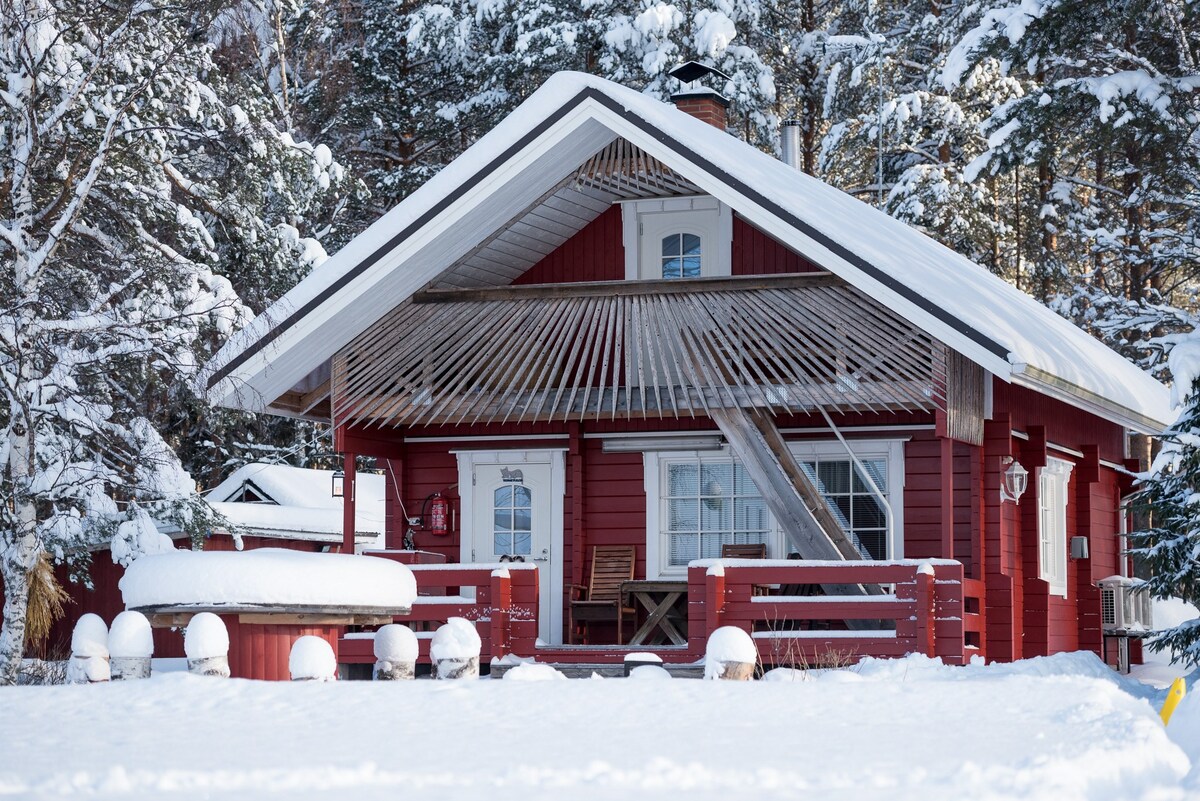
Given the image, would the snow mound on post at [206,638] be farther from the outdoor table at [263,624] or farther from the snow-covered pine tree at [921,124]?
the snow-covered pine tree at [921,124]

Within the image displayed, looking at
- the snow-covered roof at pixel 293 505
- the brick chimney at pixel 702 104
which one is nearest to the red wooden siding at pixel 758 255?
the brick chimney at pixel 702 104

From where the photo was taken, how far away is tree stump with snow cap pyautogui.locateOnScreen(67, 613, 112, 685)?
9.72 metres

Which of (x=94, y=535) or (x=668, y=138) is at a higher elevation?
(x=668, y=138)

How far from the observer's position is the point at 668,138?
46.4 feet

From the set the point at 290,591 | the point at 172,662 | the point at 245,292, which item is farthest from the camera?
the point at 245,292

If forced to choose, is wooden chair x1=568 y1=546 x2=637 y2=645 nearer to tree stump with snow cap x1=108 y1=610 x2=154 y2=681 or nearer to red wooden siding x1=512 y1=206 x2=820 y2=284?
red wooden siding x1=512 y1=206 x2=820 y2=284

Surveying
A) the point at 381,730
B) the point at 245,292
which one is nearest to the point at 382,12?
the point at 245,292

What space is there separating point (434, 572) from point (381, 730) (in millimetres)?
7106

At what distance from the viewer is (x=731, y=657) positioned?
10547 millimetres

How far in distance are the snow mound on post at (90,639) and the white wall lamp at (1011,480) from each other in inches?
342

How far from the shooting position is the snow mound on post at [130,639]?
961 centimetres

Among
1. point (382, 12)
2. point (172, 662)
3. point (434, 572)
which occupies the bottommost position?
point (172, 662)

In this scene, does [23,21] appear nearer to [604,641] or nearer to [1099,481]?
[604,641]

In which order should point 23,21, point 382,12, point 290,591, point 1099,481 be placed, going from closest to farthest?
point 290,591
point 23,21
point 1099,481
point 382,12
